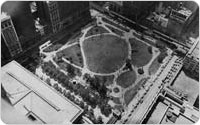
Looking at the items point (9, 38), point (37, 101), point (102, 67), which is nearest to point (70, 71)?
point (102, 67)

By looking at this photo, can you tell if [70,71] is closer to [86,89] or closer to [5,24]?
[86,89]

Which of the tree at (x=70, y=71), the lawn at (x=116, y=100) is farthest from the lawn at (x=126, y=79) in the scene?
the tree at (x=70, y=71)

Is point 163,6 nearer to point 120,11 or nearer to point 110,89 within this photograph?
point 120,11

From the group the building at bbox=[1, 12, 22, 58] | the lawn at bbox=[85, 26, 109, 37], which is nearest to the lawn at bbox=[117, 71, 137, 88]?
the lawn at bbox=[85, 26, 109, 37]

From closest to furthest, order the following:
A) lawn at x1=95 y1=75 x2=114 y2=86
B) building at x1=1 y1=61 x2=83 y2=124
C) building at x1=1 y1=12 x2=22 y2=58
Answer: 1. building at x1=1 y1=61 x2=83 y2=124
2. building at x1=1 y1=12 x2=22 y2=58
3. lawn at x1=95 y1=75 x2=114 y2=86

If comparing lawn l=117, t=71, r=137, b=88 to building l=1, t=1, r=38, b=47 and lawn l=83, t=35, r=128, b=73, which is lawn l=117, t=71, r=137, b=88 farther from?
building l=1, t=1, r=38, b=47

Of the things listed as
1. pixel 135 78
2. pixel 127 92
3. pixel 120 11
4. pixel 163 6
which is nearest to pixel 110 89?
pixel 127 92
